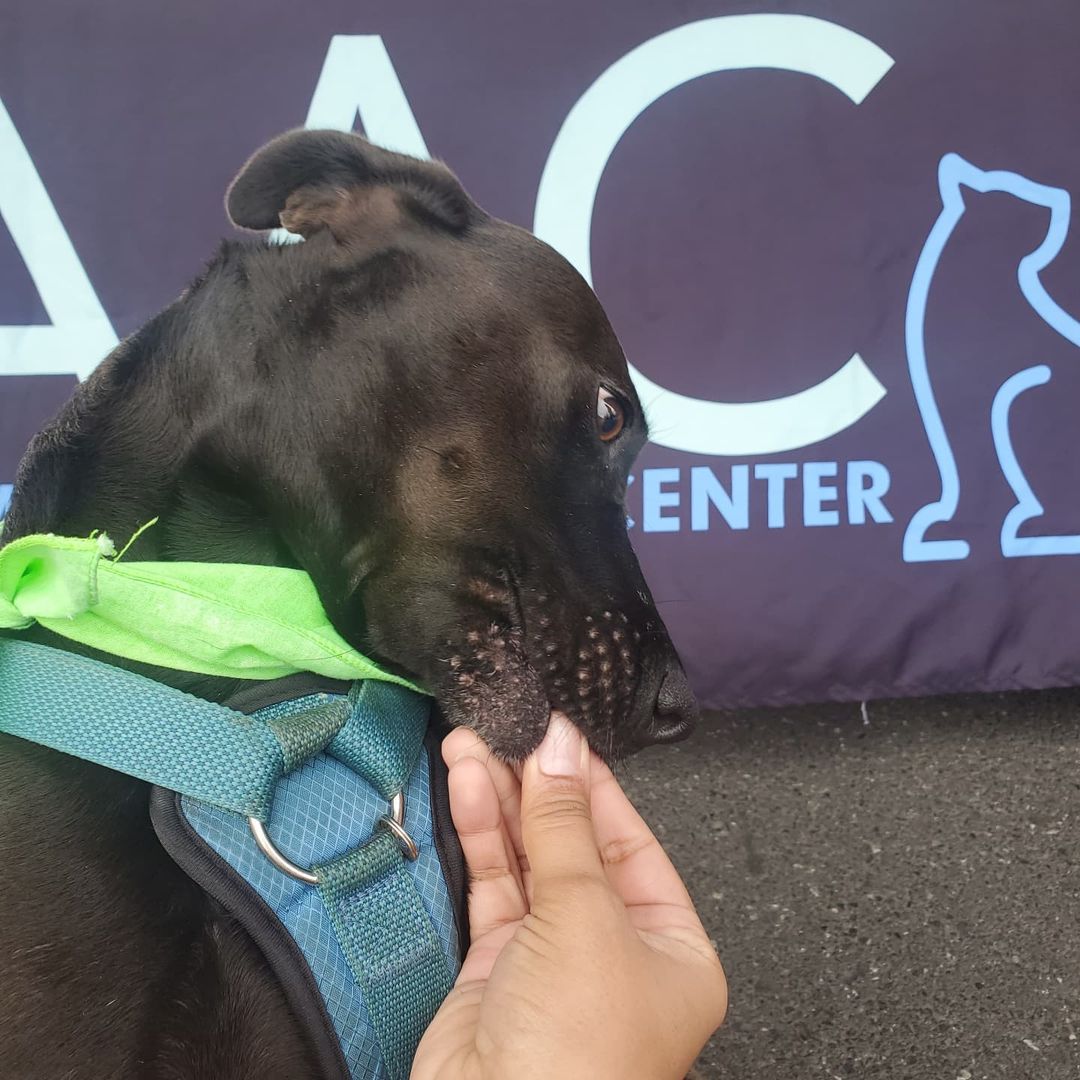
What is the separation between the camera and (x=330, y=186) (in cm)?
121

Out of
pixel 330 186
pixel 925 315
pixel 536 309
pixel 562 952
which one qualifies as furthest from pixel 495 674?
pixel 925 315

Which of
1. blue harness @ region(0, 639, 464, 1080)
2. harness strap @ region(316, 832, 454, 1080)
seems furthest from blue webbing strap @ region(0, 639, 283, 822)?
harness strap @ region(316, 832, 454, 1080)

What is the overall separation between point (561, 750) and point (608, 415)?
0.46 meters

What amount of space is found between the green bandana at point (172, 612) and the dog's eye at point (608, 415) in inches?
16.5

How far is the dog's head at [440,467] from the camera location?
3.30 ft

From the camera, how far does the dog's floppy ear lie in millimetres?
1199

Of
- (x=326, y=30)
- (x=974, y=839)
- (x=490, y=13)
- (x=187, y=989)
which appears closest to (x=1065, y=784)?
(x=974, y=839)

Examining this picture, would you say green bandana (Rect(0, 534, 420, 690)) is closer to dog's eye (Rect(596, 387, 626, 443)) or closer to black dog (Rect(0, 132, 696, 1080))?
black dog (Rect(0, 132, 696, 1080))

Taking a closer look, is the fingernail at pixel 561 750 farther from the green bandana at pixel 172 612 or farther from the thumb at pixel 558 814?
the green bandana at pixel 172 612

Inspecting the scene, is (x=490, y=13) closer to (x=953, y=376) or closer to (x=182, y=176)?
(x=182, y=176)

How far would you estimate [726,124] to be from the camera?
6.82ft

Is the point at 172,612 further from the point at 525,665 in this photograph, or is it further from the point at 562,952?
the point at 562,952

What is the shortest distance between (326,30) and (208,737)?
1770mm

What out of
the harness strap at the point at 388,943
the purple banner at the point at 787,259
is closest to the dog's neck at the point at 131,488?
the harness strap at the point at 388,943
